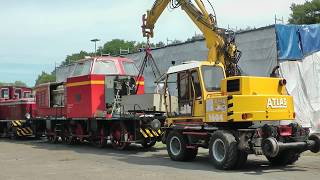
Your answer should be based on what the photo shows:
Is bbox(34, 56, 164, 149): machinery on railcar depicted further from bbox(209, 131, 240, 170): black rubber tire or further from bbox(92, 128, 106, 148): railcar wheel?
bbox(209, 131, 240, 170): black rubber tire

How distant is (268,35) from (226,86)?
11.1 metres

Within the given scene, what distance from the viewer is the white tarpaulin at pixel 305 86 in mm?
A: 23297

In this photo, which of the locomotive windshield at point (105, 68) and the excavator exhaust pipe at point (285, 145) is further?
the locomotive windshield at point (105, 68)

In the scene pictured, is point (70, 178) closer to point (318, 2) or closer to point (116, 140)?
point (116, 140)

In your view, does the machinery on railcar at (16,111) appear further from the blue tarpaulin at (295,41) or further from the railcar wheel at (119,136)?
the blue tarpaulin at (295,41)

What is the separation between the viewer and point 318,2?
6494 cm

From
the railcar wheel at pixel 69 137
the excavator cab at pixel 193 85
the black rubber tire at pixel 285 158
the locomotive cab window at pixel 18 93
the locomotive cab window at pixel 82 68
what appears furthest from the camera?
the locomotive cab window at pixel 18 93

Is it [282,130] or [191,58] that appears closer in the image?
[282,130]

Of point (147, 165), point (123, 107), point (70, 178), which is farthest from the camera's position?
point (123, 107)

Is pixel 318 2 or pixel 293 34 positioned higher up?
pixel 318 2

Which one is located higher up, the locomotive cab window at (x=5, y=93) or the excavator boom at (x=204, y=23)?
the excavator boom at (x=204, y=23)

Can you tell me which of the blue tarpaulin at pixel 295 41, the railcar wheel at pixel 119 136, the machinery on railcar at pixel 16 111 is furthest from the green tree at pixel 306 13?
the railcar wheel at pixel 119 136

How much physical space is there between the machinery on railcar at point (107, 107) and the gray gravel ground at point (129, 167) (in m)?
0.99

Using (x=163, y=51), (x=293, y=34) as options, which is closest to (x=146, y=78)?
(x=163, y=51)
